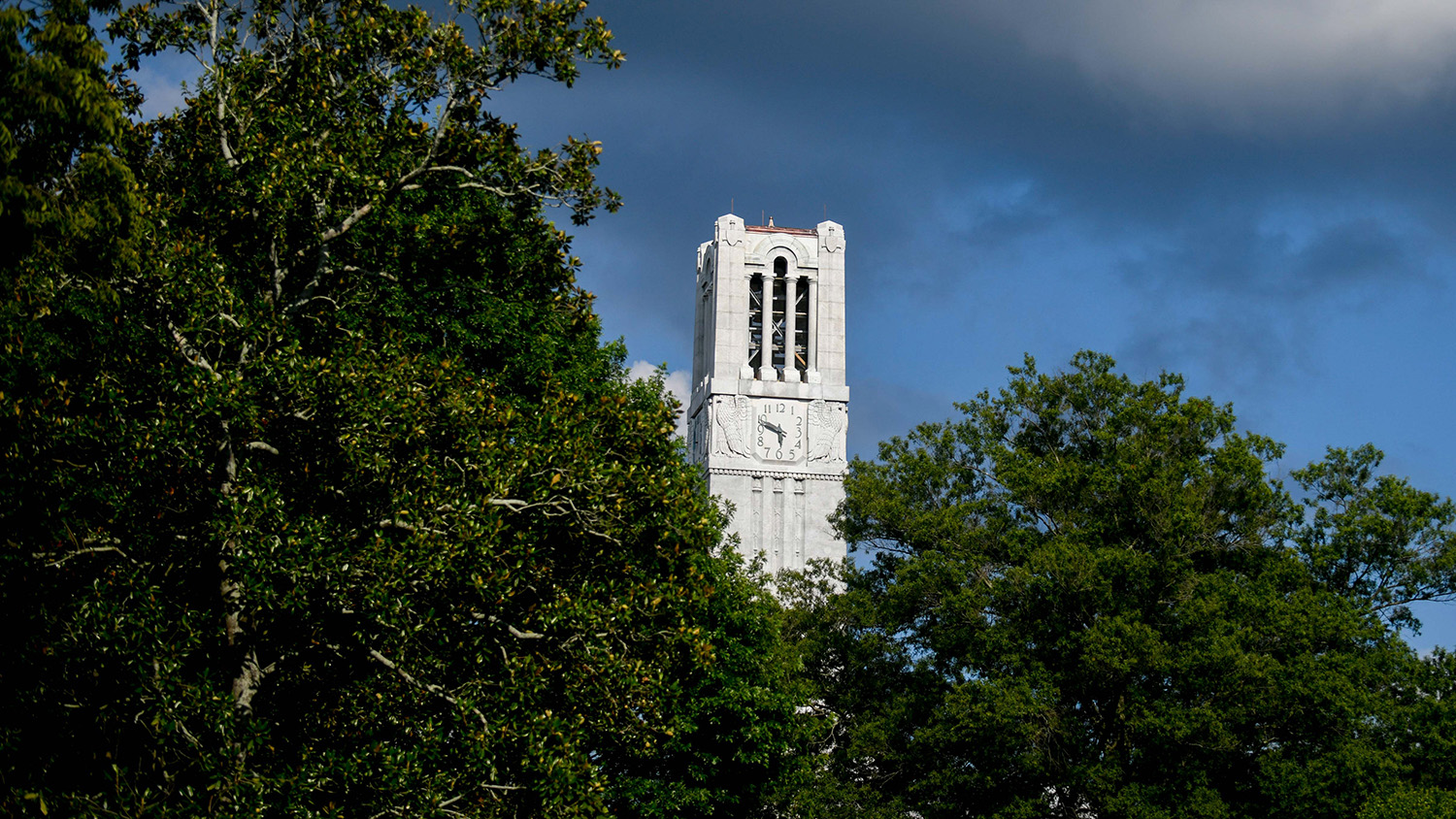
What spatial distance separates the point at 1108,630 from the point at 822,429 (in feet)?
125

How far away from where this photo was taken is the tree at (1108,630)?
89.0ft

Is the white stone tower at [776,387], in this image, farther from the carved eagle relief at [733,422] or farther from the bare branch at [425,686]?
the bare branch at [425,686]

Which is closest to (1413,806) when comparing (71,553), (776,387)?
(71,553)

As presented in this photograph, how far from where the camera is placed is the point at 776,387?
214 ft

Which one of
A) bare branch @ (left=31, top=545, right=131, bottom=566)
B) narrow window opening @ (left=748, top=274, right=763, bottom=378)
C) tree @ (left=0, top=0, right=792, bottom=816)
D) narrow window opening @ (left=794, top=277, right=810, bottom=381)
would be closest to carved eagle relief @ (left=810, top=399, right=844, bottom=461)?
narrow window opening @ (left=794, top=277, right=810, bottom=381)

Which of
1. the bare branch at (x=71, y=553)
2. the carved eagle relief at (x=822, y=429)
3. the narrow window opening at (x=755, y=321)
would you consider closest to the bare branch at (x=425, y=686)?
the bare branch at (x=71, y=553)

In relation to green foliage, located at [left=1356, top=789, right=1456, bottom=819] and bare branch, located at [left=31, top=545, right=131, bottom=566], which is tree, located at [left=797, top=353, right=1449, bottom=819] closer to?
green foliage, located at [left=1356, top=789, right=1456, bottom=819]

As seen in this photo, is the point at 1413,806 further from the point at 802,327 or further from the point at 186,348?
the point at 802,327

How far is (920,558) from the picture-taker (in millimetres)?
30875

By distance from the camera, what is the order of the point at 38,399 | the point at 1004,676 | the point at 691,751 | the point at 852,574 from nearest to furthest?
the point at 38,399 < the point at 691,751 < the point at 1004,676 < the point at 852,574

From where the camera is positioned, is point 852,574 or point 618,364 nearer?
point 618,364

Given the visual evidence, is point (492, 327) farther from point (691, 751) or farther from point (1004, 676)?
point (1004, 676)

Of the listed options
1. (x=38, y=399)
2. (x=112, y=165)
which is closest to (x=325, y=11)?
(x=112, y=165)

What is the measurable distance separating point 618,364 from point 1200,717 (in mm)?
12654
